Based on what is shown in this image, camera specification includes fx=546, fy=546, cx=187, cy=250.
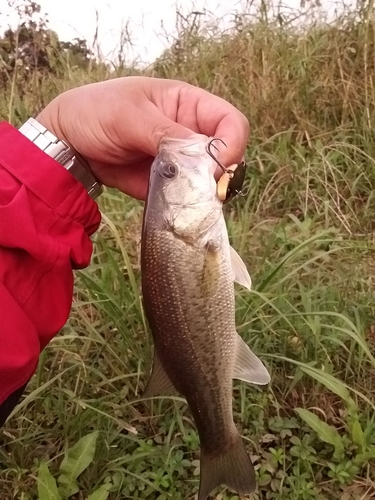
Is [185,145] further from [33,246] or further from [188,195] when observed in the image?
[33,246]

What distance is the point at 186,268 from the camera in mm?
1342

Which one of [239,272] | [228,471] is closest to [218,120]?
[239,272]

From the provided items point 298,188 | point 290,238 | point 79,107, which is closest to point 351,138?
point 298,188

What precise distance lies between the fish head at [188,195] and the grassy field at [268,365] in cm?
81

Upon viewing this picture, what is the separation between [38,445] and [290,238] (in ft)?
4.68

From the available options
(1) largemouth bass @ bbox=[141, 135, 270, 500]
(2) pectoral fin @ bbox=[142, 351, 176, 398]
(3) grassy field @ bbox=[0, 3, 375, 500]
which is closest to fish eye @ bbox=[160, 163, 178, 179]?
(1) largemouth bass @ bbox=[141, 135, 270, 500]

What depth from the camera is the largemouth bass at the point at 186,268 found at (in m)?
1.33

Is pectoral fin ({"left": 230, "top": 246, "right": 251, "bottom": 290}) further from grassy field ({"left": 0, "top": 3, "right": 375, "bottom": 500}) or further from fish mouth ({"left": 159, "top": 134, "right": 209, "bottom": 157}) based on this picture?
grassy field ({"left": 0, "top": 3, "right": 375, "bottom": 500})

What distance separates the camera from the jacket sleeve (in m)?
1.28

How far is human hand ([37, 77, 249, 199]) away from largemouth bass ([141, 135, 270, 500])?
72 mm

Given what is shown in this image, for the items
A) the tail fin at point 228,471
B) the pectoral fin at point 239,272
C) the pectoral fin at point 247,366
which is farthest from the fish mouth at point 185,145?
the tail fin at point 228,471

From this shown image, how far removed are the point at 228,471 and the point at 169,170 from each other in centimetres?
84

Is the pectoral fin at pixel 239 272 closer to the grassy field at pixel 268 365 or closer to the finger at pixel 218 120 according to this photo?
the finger at pixel 218 120

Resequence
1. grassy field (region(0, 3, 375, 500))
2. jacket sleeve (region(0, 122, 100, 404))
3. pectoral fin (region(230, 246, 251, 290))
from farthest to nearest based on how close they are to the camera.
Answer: grassy field (region(0, 3, 375, 500))
pectoral fin (region(230, 246, 251, 290))
jacket sleeve (region(0, 122, 100, 404))
